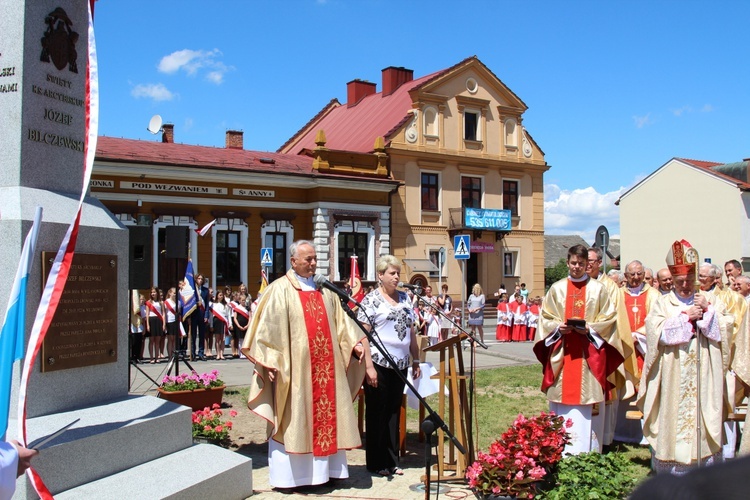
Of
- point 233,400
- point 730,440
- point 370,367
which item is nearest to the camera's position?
point 370,367

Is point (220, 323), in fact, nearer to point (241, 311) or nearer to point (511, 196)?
point (241, 311)

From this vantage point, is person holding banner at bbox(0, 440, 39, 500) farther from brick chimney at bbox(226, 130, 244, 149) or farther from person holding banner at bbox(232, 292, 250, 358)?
brick chimney at bbox(226, 130, 244, 149)

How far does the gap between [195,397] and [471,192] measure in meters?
26.8

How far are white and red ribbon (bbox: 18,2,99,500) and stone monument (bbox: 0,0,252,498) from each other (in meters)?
0.51

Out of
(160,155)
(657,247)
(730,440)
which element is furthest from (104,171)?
(657,247)

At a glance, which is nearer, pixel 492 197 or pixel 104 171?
pixel 104 171

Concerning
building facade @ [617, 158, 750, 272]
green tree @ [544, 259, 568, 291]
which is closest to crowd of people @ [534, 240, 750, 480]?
building facade @ [617, 158, 750, 272]

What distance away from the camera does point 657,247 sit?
42.6m

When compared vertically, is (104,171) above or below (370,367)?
above

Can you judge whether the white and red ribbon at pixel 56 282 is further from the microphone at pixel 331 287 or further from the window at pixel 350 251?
the window at pixel 350 251

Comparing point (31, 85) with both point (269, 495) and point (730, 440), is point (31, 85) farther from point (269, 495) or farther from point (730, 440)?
point (730, 440)

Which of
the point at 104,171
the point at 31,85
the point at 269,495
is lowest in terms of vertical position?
the point at 269,495

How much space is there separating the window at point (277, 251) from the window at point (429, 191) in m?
7.22

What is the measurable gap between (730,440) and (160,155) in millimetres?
22551
